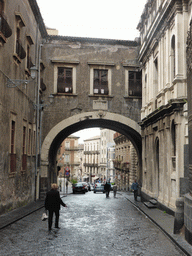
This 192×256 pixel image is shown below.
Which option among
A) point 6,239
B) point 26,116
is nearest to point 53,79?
point 26,116

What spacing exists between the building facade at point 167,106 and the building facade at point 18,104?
601 centimetres

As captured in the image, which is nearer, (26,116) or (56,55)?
(26,116)

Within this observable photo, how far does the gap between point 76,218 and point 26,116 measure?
7.33 metres

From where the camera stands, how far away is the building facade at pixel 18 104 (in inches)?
559

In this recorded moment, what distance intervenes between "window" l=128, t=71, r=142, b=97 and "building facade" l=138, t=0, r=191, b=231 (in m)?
2.71

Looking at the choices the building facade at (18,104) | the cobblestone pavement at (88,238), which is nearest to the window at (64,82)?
the building facade at (18,104)

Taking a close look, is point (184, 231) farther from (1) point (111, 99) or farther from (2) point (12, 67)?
(1) point (111, 99)

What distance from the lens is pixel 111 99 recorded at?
24641 millimetres

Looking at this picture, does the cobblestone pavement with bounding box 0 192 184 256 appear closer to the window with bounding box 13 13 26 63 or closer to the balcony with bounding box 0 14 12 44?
the balcony with bounding box 0 14 12 44

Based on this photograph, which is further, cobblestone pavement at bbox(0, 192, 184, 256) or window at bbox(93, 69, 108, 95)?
window at bbox(93, 69, 108, 95)

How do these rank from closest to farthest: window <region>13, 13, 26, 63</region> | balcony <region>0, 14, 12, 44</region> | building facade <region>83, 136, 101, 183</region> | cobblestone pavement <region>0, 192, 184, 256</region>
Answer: cobblestone pavement <region>0, 192, 184, 256</region>, balcony <region>0, 14, 12, 44</region>, window <region>13, 13, 26, 63</region>, building facade <region>83, 136, 101, 183</region>

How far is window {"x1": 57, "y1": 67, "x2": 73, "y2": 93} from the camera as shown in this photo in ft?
80.2

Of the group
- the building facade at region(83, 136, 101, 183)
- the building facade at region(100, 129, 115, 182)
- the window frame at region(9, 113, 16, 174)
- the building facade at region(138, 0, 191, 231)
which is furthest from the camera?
the building facade at region(83, 136, 101, 183)

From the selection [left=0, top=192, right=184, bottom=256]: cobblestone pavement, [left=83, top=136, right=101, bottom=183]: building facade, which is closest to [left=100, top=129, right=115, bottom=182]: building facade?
[left=83, top=136, right=101, bottom=183]: building facade
